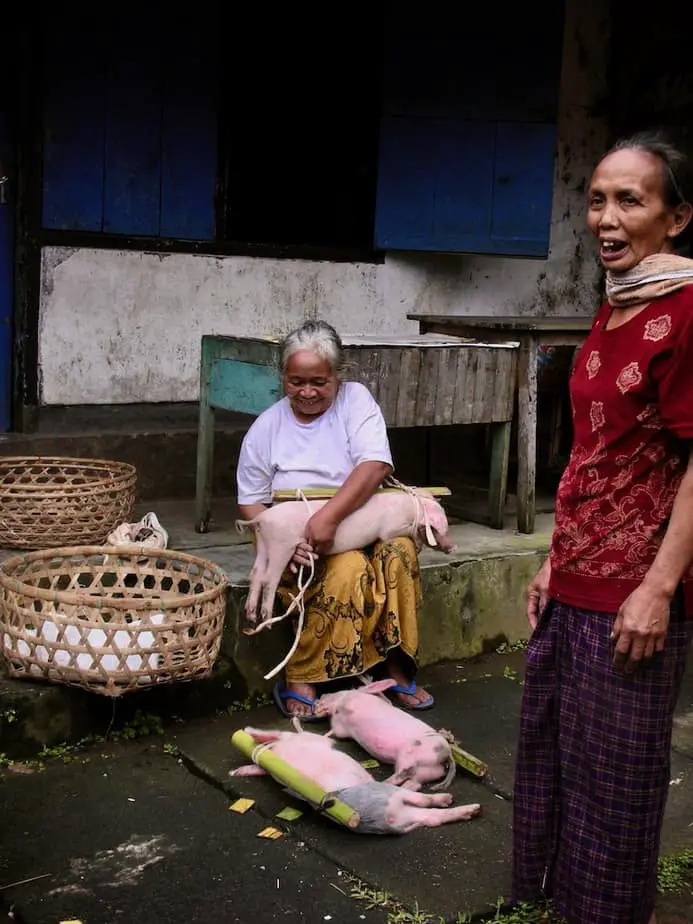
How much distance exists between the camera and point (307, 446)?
4.00m

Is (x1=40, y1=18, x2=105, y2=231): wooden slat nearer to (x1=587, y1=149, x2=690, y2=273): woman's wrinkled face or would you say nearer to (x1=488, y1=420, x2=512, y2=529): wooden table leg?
(x1=488, y1=420, x2=512, y2=529): wooden table leg

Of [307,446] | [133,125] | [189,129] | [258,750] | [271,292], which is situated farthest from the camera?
[271,292]

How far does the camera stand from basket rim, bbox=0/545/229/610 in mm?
3367

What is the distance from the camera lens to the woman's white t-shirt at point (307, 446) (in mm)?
3988

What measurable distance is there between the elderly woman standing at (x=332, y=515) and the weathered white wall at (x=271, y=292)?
1671 millimetres

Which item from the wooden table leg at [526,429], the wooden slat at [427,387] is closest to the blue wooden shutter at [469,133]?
the wooden table leg at [526,429]

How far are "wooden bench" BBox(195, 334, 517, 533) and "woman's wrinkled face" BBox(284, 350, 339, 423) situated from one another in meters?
0.36

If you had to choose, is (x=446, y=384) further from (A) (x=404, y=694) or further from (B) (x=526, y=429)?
(A) (x=404, y=694)

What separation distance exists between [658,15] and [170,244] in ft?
10.4

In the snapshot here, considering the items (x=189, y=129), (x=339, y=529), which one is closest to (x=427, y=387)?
(x=339, y=529)

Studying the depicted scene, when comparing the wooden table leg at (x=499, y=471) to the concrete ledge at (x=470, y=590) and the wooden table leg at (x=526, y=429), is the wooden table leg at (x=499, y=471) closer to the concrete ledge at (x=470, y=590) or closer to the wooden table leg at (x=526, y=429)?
A: the wooden table leg at (x=526, y=429)

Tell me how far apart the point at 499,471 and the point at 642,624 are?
294 cm

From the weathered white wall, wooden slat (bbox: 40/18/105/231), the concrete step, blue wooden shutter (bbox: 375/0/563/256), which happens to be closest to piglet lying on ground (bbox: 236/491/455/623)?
the concrete step

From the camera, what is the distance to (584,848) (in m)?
2.37
